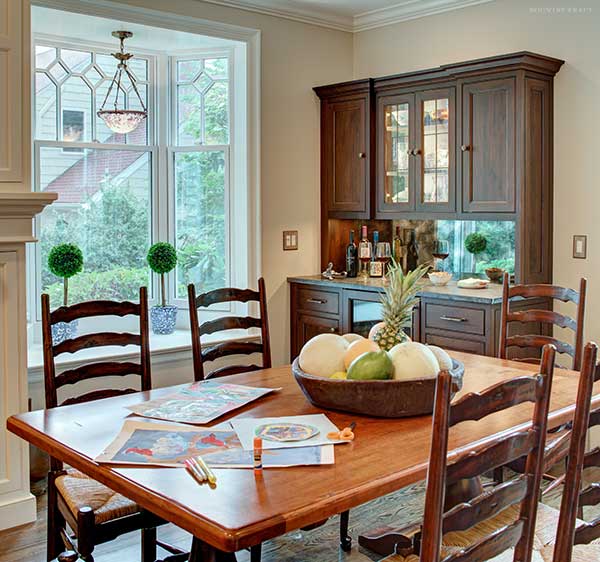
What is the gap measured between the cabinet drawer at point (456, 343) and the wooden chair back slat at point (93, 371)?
1.85 m

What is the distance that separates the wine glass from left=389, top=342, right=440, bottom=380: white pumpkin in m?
2.58

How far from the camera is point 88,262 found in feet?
15.2

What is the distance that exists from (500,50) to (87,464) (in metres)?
3.54

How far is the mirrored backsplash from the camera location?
4508 millimetres

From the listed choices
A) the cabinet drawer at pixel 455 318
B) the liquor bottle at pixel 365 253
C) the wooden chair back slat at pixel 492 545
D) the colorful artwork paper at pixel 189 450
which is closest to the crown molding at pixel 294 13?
the liquor bottle at pixel 365 253

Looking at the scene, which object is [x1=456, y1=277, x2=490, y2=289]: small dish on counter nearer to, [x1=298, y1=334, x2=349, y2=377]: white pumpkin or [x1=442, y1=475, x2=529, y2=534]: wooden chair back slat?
[x1=298, y1=334, x2=349, y2=377]: white pumpkin

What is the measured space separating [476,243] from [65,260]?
7.66 ft

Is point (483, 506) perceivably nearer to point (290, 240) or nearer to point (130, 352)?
point (130, 352)

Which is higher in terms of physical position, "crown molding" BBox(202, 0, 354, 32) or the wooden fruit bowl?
"crown molding" BBox(202, 0, 354, 32)

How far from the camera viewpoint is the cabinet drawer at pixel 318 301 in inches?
187

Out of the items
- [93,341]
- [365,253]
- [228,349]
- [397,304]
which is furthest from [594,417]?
[365,253]

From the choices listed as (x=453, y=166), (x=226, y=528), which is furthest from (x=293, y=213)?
(x=226, y=528)

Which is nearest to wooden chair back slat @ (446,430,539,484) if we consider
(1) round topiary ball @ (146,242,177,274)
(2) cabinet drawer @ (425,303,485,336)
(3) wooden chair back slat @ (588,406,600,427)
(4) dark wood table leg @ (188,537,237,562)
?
(3) wooden chair back slat @ (588,406,600,427)

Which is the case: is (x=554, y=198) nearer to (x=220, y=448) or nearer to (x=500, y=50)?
(x=500, y=50)
